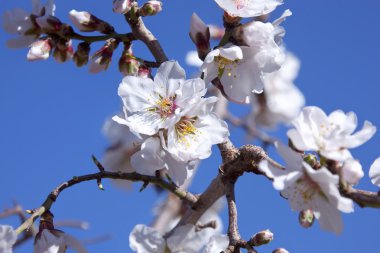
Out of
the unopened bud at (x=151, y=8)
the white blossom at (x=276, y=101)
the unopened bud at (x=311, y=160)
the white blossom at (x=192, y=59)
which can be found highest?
the unopened bud at (x=151, y=8)

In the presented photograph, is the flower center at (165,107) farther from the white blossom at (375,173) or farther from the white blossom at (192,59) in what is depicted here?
the white blossom at (192,59)

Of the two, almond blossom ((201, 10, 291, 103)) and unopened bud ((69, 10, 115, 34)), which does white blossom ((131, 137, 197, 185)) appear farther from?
unopened bud ((69, 10, 115, 34))

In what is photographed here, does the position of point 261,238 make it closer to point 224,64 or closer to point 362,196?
point 362,196

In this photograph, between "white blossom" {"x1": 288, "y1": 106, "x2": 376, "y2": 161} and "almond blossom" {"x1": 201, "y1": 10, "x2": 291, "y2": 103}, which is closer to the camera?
"white blossom" {"x1": 288, "y1": 106, "x2": 376, "y2": 161}

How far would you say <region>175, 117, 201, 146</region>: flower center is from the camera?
2.39 m

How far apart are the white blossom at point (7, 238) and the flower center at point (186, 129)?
28.0 inches

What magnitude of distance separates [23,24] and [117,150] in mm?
794

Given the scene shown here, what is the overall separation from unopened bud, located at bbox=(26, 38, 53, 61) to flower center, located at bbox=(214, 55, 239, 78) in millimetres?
844

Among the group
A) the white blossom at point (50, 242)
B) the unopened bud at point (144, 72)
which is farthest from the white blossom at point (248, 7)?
the white blossom at point (50, 242)

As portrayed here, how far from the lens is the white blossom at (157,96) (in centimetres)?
240

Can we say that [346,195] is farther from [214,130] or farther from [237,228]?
[214,130]

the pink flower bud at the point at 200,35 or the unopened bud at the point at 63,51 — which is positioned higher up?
the pink flower bud at the point at 200,35

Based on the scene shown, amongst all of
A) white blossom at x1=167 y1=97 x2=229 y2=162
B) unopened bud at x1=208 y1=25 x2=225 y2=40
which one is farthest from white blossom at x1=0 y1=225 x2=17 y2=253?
unopened bud at x1=208 y1=25 x2=225 y2=40

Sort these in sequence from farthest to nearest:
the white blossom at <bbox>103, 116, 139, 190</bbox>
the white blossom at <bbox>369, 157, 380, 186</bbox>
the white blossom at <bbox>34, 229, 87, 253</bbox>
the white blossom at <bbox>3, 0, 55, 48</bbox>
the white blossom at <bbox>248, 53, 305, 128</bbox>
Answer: the white blossom at <bbox>248, 53, 305, 128</bbox>
the white blossom at <bbox>103, 116, 139, 190</bbox>
the white blossom at <bbox>3, 0, 55, 48</bbox>
the white blossom at <bbox>34, 229, 87, 253</bbox>
the white blossom at <bbox>369, 157, 380, 186</bbox>
